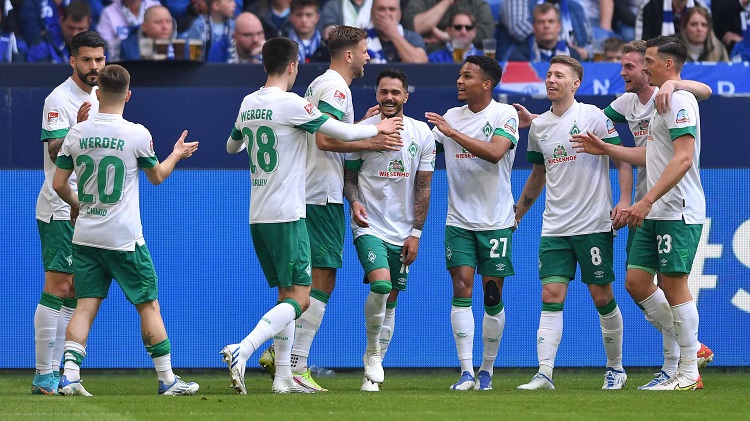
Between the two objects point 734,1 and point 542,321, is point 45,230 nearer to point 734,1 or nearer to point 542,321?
point 542,321

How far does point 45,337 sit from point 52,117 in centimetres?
147

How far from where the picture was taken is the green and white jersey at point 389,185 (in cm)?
854

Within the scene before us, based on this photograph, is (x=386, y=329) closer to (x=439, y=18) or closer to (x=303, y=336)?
(x=303, y=336)

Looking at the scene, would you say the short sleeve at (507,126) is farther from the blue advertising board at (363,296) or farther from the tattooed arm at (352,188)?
the blue advertising board at (363,296)

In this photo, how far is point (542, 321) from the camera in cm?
873

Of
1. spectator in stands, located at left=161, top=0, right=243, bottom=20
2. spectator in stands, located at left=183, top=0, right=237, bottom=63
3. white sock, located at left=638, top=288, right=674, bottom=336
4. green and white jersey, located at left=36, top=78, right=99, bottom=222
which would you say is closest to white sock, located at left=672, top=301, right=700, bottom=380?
white sock, located at left=638, top=288, right=674, bottom=336

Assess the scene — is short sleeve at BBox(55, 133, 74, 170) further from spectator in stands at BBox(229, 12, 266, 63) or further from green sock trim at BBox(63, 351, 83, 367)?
spectator in stands at BBox(229, 12, 266, 63)

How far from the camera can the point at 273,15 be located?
1341 cm

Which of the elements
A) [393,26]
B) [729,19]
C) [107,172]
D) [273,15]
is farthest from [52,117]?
[729,19]

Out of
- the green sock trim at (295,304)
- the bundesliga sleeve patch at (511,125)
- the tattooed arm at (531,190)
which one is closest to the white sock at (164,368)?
the green sock trim at (295,304)

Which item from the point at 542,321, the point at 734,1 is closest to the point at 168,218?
the point at 542,321

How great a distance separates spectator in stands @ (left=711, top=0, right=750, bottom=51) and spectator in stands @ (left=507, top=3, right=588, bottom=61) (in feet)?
5.35

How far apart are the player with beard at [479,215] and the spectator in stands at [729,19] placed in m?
5.92

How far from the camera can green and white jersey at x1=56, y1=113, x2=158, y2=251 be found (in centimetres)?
751
